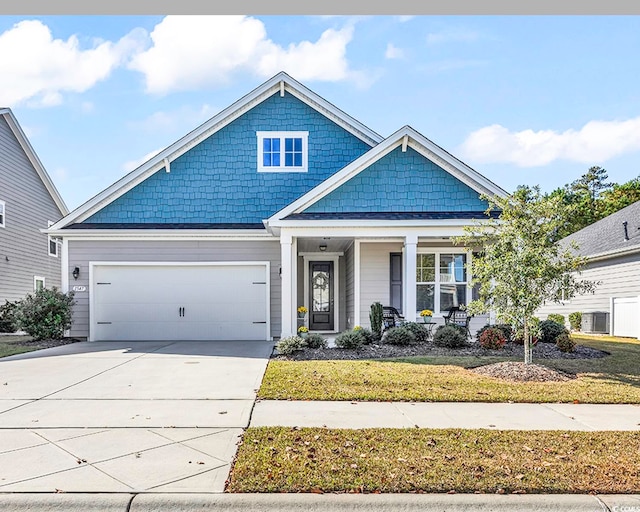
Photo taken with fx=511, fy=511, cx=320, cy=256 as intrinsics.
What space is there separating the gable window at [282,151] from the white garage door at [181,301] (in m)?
3.17

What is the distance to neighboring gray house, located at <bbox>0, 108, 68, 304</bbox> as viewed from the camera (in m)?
20.0

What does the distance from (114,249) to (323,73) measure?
848 centimetres

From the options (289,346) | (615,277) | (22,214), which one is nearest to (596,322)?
(615,277)

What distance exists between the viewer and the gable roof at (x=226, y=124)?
14.9m

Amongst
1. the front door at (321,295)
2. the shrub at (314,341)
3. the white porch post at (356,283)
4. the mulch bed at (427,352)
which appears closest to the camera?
the mulch bed at (427,352)

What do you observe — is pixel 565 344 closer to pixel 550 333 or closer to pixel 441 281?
pixel 550 333

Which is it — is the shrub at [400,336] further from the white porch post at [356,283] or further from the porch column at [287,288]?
the porch column at [287,288]

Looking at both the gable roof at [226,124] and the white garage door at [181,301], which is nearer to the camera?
the white garage door at [181,301]

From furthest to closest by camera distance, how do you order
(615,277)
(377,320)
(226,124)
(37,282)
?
1. (37,282)
2. (615,277)
3. (226,124)
4. (377,320)

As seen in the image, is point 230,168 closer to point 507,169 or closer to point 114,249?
point 114,249

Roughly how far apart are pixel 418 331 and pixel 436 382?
159 inches

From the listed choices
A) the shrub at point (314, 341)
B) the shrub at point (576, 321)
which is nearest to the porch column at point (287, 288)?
the shrub at point (314, 341)

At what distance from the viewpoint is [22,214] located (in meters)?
21.3

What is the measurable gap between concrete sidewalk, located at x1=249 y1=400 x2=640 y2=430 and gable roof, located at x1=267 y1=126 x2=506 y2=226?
23.3 ft
